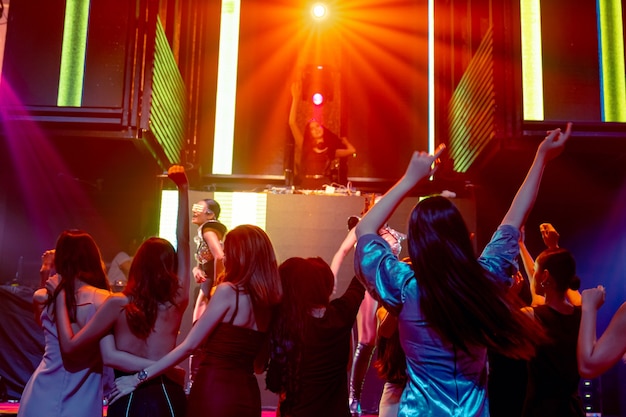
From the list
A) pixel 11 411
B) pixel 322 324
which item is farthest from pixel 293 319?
pixel 11 411

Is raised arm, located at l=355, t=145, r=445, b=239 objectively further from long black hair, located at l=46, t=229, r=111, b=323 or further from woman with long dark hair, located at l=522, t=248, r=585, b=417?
long black hair, located at l=46, t=229, r=111, b=323

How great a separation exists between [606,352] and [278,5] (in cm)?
948

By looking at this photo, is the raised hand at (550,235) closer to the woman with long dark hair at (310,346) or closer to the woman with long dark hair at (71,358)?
the woman with long dark hair at (310,346)

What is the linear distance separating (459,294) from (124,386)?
169 cm

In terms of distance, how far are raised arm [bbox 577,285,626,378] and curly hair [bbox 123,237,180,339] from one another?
188 centimetres

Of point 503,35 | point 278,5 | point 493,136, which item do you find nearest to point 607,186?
point 493,136

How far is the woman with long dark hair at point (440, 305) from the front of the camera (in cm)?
189

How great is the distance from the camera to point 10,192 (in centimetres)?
798

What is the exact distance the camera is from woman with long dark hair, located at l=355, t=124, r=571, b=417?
189 centimetres

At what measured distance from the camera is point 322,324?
2984mm

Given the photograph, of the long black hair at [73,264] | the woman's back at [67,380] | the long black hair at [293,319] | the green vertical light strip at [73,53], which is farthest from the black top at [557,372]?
the green vertical light strip at [73,53]

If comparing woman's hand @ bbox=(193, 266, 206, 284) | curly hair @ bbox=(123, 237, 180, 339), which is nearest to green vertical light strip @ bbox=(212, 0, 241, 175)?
woman's hand @ bbox=(193, 266, 206, 284)

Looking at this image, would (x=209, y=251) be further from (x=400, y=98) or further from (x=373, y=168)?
(x=400, y=98)

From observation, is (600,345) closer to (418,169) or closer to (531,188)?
(531,188)
